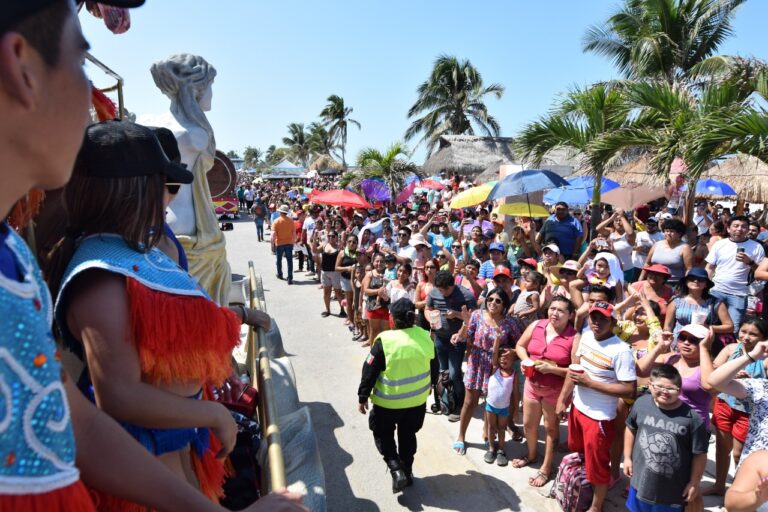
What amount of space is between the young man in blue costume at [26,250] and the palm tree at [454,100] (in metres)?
30.9

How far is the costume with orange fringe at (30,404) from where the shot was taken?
2.23 feet

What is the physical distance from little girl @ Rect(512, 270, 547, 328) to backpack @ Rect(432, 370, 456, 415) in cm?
109

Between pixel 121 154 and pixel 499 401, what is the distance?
167 inches

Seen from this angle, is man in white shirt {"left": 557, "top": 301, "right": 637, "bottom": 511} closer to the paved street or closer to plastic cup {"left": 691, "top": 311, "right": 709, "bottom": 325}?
the paved street

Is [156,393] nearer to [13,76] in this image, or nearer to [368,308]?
[13,76]

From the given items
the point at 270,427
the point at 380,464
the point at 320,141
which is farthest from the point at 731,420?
the point at 320,141

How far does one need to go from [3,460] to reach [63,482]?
11cm

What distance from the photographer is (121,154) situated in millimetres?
1317

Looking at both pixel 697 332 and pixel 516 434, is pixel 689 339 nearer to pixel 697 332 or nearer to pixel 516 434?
pixel 697 332

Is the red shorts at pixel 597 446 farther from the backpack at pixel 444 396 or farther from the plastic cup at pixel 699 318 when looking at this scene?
the backpack at pixel 444 396

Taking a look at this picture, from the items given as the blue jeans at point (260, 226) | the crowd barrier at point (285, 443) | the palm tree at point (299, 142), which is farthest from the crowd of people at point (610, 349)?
the palm tree at point (299, 142)

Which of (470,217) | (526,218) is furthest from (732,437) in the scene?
(470,217)

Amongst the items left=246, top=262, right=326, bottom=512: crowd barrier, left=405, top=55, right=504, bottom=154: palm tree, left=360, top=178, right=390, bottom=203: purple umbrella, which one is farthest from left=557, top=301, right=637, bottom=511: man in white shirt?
left=405, top=55, right=504, bottom=154: palm tree

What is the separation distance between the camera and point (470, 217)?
39.0 feet
